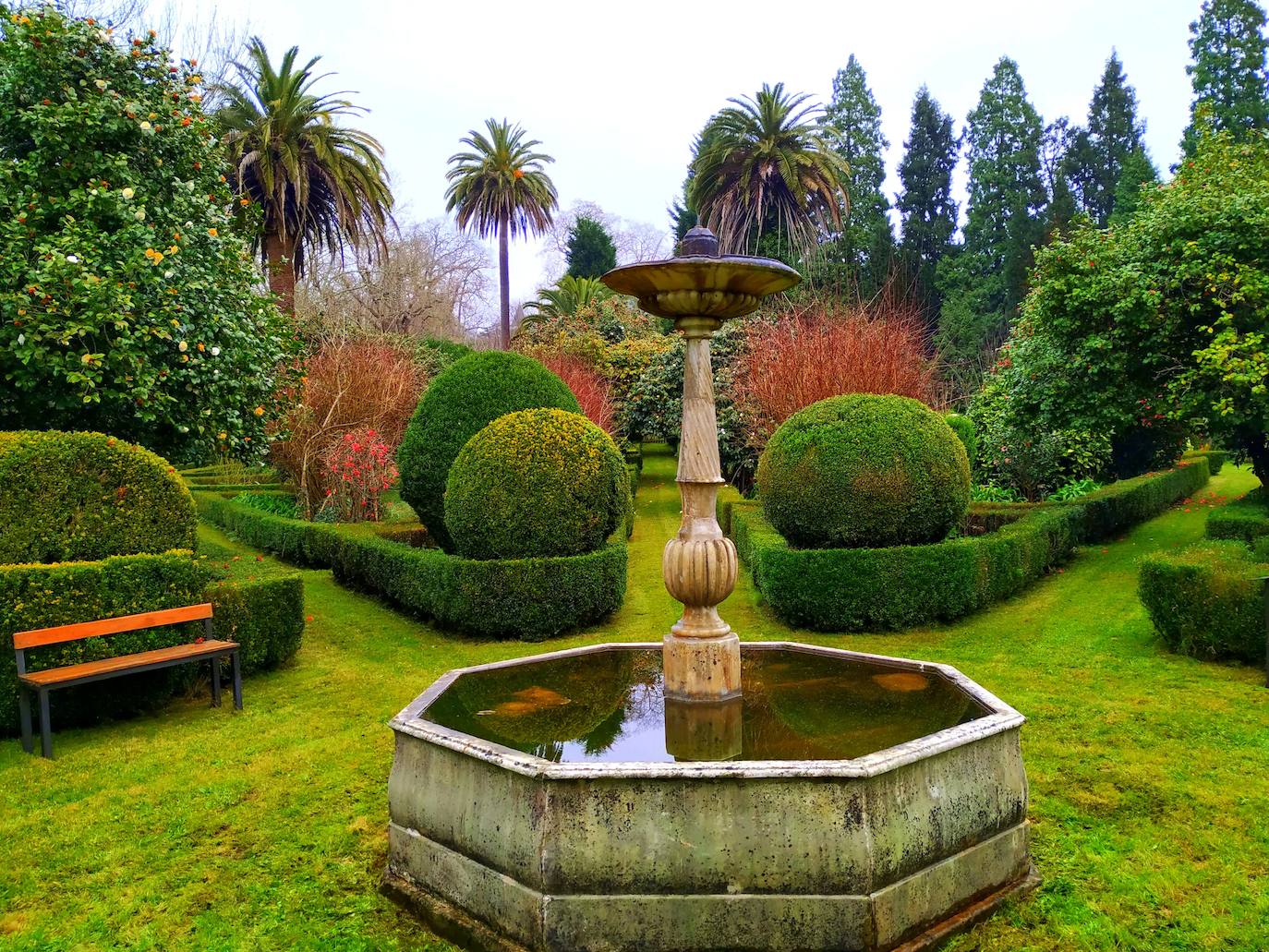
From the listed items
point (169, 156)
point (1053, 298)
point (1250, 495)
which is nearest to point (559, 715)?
point (169, 156)

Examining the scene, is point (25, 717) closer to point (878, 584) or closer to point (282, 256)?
point (878, 584)

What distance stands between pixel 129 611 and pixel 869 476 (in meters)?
7.46

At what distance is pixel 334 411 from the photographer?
17.2 m

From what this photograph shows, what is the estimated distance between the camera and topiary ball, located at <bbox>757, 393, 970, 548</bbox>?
9.65 meters

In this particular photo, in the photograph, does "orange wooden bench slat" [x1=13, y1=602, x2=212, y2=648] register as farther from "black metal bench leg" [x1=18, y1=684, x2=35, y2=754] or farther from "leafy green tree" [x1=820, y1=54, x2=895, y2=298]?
"leafy green tree" [x1=820, y1=54, x2=895, y2=298]

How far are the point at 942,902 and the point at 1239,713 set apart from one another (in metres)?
4.27

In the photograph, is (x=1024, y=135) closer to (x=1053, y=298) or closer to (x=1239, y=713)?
(x=1053, y=298)

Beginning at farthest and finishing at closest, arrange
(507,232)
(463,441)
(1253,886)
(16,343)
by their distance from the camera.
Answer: (507,232) → (463,441) → (16,343) → (1253,886)

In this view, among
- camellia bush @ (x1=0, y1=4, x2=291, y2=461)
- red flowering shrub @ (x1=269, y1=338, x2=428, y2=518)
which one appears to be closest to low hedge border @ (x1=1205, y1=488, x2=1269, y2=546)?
camellia bush @ (x1=0, y1=4, x2=291, y2=461)

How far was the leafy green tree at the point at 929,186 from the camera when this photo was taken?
35.9 metres

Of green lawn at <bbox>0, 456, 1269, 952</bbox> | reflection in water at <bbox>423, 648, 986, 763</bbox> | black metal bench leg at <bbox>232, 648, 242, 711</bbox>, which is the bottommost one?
green lawn at <bbox>0, 456, 1269, 952</bbox>

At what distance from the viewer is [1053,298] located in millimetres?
11547

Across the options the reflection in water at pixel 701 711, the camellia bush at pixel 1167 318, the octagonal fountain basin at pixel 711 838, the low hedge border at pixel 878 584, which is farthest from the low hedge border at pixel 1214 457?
the octagonal fountain basin at pixel 711 838

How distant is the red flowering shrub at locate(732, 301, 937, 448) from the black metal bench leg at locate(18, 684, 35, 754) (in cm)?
1155
